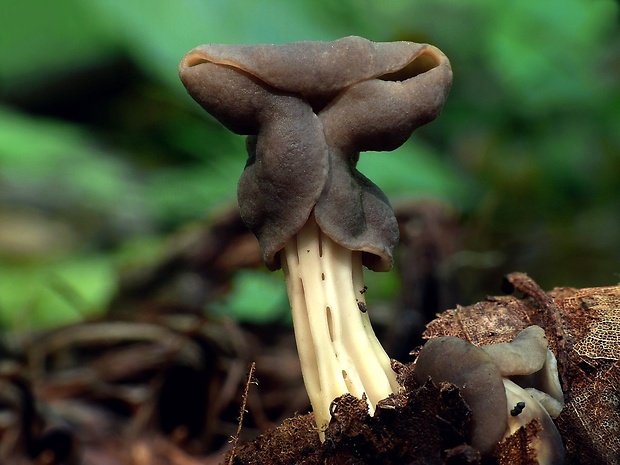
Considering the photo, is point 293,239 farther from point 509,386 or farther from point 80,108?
point 80,108

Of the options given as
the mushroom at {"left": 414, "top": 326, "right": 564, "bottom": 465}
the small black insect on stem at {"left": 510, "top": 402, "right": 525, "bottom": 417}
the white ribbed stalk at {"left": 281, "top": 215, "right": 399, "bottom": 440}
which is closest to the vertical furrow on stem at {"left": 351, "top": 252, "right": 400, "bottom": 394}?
the white ribbed stalk at {"left": 281, "top": 215, "right": 399, "bottom": 440}

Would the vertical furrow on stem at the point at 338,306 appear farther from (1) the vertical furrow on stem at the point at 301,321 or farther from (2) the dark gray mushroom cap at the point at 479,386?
(2) the dark gray mushroom cap at the point at 479,386

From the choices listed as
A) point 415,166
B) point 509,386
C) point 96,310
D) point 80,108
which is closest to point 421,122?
point 509,386

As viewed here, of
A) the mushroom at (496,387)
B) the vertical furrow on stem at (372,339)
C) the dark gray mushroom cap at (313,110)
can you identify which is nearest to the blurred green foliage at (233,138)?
the vertical furrow on stem at (372,339)

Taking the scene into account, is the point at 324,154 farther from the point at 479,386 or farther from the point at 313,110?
the point at 479,386

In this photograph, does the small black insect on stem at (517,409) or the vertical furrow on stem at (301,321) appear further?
the vertical furrow on stem at (301,321)

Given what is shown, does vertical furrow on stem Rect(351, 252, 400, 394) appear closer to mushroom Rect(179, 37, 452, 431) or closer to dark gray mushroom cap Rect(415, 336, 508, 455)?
mushroom Rect(179, 37, 452, 431)
